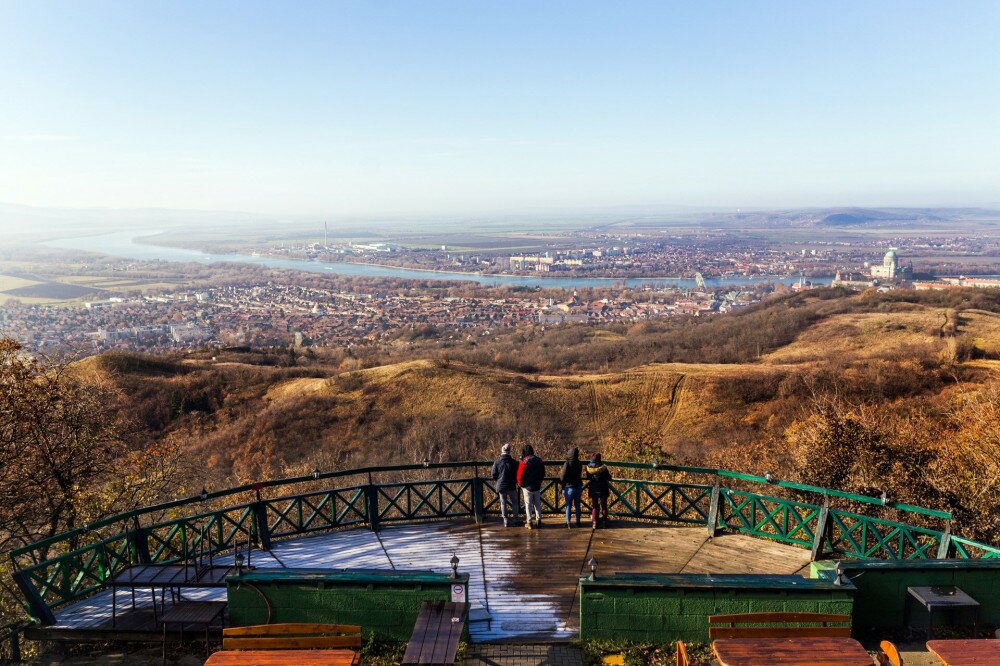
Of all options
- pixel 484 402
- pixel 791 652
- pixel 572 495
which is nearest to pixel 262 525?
pixel 572 495

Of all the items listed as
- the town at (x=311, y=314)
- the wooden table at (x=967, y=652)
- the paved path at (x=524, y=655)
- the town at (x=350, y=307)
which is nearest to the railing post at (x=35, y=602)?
the paved path at (x=524, y=655)

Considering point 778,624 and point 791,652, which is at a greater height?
point 791,652

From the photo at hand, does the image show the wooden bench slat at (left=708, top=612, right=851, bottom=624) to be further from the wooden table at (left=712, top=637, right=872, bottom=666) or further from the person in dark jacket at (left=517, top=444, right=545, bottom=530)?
the person in dark jacket at (left=517, top=444, right=545, bottom=530)

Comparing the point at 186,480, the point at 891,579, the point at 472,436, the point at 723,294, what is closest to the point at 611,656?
the point at 891,579

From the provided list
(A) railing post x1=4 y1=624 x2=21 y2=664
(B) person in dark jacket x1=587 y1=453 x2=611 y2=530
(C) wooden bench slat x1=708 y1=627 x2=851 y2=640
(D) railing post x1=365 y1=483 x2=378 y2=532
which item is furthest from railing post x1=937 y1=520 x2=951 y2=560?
(A) railing post x1=4 y1=624 x2=21 y2=664

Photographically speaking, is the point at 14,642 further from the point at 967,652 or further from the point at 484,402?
the point at 484,402

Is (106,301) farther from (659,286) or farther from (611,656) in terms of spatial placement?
(611,656)

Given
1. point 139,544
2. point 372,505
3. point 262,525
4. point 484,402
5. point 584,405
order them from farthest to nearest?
point 584,405, point 484,402, point 372,505, point 262,525, point 139,544

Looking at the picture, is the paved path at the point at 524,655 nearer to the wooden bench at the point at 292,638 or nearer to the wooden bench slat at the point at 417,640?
the wooden bench slat at the point at 417,640
